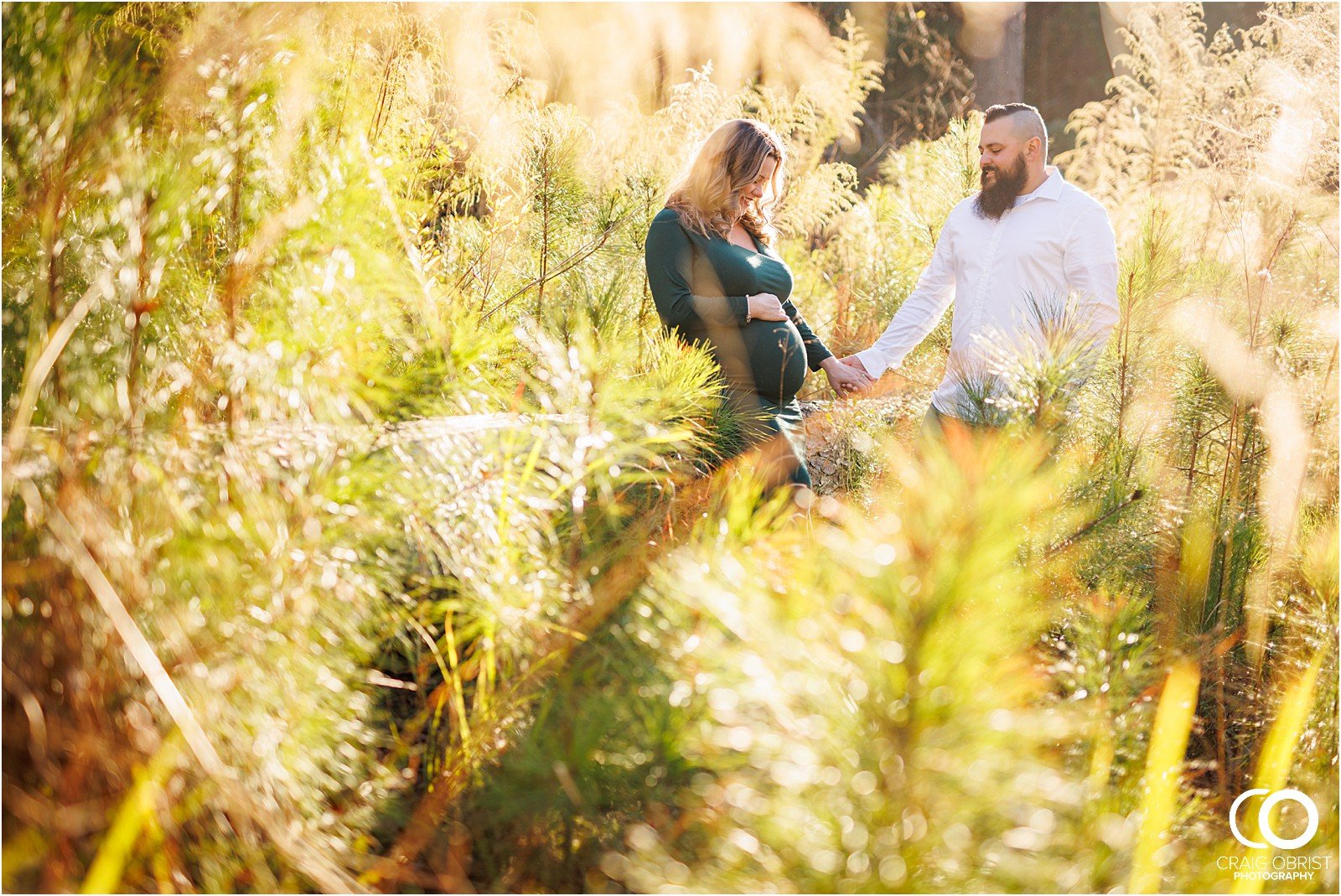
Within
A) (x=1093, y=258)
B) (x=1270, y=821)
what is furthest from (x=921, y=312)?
(x=1270, y=821)

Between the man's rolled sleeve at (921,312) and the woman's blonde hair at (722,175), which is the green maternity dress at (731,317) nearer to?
the woman's blonde hair at (722,175)

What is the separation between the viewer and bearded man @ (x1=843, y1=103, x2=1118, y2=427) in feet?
8.37

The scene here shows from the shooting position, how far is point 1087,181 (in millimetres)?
5348

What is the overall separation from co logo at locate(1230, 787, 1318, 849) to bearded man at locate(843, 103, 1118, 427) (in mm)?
1355

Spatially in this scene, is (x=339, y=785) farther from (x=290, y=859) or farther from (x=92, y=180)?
(x=92, y=180)

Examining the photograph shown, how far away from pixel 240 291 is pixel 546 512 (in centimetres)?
42

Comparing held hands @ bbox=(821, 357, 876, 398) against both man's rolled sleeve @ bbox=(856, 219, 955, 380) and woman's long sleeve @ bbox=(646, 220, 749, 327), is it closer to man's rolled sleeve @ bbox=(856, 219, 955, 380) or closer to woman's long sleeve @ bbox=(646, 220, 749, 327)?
man's rolled sleeve @ bbox=(856, 219, 955, 380)

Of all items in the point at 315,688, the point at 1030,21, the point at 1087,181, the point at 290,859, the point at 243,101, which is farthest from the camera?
the point at 1030,21

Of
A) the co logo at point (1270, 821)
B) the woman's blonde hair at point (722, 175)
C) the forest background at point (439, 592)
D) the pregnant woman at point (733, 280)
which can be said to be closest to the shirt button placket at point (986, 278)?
the pregnant woman at point (733, 280)

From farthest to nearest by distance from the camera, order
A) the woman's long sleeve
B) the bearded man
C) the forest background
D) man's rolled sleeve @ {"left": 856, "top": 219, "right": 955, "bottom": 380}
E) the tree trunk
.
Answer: the tree trunk
man's rolled sleeve @ {"left": 856, "top": 219, "right": 955, "bottom": 380}
the bearded man
the woman's long sleeve
the forest background

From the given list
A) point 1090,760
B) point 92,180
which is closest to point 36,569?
point 92,180

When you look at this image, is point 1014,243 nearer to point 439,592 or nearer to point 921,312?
point 921,312

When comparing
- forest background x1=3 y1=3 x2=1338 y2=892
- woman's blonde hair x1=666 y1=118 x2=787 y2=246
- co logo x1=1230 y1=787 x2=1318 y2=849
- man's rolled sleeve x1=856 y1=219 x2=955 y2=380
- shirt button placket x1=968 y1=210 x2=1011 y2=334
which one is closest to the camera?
forest background x1=3 y1=3 x2=1338 y2=892

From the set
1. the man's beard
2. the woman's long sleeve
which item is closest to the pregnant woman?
the woman's long sleeve
